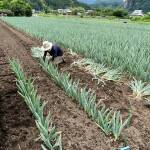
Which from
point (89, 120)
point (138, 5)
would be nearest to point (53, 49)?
point (89, 120)

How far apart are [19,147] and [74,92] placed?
156cm

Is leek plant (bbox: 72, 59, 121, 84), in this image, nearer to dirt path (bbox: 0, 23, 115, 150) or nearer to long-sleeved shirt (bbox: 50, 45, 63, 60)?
long-sleeved shirt (bbox: 50, 45, 63, 60)

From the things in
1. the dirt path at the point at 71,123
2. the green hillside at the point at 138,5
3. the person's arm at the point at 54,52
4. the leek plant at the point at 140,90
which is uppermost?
the dirt path at the point at 71,123

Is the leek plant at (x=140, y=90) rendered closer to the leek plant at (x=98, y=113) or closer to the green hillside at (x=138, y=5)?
the leek plant at (x=98, y=113)

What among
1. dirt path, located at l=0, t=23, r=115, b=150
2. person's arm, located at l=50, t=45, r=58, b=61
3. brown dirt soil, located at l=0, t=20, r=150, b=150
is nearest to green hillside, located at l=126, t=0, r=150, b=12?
person's arm, located at l=50, t=45, r=58, b=61

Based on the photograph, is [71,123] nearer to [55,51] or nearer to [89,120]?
[89,120]

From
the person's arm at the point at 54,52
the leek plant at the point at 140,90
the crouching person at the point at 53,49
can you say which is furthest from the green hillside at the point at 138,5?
the leek plant at the point at 140,90

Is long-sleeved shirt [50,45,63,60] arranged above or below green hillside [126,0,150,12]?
above

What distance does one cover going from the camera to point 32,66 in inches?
321

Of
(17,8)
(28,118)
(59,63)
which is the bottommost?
(17,8)

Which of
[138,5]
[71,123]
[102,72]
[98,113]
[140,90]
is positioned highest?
[98,113]

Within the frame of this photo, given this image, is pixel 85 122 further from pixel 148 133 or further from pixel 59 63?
pixel 59 63

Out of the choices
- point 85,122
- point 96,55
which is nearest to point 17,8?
point 96,55

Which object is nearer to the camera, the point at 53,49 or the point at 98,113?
the point at 98,113
